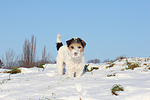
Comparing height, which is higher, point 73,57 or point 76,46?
point 76,46

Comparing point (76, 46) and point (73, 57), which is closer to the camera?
point (76, 46)

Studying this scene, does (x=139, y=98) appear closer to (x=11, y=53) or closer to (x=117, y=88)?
(x=117, y=88)

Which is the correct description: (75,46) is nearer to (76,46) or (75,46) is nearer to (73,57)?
(76,46)

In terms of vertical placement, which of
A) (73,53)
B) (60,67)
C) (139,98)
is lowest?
(139,98)

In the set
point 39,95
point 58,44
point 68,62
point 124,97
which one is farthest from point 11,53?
point 124,97

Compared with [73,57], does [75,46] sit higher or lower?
higher

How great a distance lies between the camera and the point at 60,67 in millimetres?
7543

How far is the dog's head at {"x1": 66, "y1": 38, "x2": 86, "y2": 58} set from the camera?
5.89 meters

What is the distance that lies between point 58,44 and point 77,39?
99.2 inches

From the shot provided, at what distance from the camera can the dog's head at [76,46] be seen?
19.3 feet

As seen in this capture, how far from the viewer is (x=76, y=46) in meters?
5.97

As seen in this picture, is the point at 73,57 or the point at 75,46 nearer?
the point at 75,46

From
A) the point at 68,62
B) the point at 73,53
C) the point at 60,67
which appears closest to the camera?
the point at 73,53

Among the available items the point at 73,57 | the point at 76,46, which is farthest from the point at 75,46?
the point at 73,57
